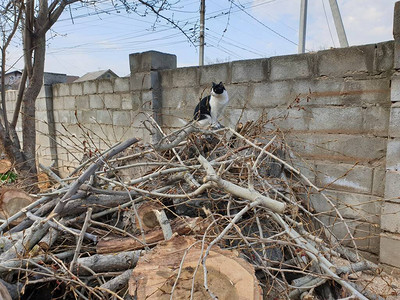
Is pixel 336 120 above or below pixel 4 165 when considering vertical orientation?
above

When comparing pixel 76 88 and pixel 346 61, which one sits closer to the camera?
pixel 346 61

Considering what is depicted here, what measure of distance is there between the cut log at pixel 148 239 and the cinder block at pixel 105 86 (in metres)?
3.39

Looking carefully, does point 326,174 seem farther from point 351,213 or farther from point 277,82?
point 277,82

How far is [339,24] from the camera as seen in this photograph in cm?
518

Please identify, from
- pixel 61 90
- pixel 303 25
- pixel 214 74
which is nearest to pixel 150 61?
pixel 214 74

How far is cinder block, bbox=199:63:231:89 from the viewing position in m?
3.52

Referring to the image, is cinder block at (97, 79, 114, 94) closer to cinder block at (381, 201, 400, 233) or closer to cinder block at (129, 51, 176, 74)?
cinder block at (129, 51, 176, 74)

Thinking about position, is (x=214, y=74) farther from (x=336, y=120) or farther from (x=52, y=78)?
(x=52, y=78)

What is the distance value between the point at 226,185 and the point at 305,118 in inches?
63.1

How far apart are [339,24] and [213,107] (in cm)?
335

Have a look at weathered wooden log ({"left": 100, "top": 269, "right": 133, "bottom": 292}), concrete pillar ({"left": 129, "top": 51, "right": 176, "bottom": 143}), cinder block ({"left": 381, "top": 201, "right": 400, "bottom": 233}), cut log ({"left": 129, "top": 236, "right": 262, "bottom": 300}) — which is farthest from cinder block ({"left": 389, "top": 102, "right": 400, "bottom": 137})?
concrete pillar ({"left": 129, "top": 51, "right": 176, "bottom": 143})

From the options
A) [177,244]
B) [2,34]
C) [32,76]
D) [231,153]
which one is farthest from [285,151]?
[2,34]

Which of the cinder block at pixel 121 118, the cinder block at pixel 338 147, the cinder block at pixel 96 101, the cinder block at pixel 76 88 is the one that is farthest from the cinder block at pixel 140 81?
the cinder block at pixel 338 147

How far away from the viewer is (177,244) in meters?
1.68
